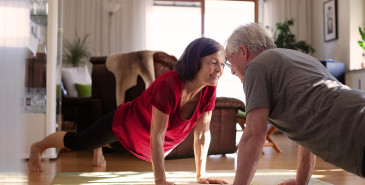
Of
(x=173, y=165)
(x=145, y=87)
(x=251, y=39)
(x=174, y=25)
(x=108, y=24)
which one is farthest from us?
(x=174, y=25)

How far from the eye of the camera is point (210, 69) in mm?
2166

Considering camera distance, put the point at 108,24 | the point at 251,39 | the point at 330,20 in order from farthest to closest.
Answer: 1. the point at 108,24
2. the point at 330,20
3. the point at 251,39

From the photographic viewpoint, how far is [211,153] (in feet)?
12.8

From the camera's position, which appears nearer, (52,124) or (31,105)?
(31,105)

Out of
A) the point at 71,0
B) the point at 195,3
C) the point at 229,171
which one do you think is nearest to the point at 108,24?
the point at 71,0

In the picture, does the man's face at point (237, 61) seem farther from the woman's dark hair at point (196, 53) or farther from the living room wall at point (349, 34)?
the living room wall at point (349, 34)

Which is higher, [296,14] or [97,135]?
[296,14]

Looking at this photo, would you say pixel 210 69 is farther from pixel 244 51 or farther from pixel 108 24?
pixel 108 24

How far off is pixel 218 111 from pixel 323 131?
259cm

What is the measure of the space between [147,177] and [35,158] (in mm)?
818

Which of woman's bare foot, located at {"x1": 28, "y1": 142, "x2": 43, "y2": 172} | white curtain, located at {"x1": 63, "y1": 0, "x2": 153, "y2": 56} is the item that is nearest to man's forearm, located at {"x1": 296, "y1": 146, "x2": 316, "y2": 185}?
woman's bare foot, located at {"x1": 28, "y1": 142, "x2": 43, "y2": 172}

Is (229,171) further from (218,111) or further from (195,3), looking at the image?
A: (195,3)

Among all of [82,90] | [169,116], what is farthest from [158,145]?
[82,90]

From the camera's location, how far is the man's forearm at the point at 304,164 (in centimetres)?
186
